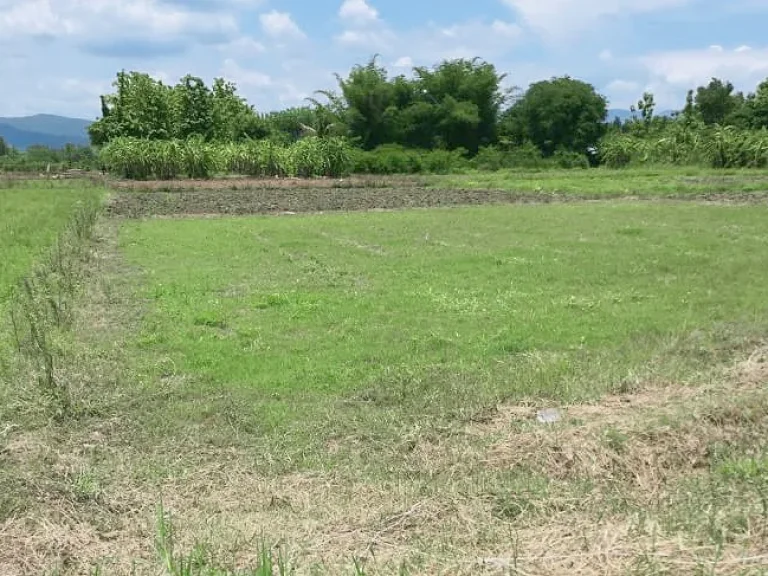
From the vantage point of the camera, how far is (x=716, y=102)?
47.0 meters

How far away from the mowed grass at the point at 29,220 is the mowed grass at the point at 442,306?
68.7 inches

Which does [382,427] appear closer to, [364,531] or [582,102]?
[364,531]

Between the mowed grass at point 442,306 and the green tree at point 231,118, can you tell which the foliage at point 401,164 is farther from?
the mowed grass at point 442,306

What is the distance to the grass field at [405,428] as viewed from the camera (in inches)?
131

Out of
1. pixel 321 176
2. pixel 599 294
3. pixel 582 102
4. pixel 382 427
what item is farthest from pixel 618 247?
pixel 582 102

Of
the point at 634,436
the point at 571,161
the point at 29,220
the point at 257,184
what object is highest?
the point at 571,161

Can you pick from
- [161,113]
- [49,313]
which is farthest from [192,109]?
[49,313]

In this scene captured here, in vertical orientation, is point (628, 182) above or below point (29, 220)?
above

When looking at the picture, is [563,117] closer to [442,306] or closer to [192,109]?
[192,109]

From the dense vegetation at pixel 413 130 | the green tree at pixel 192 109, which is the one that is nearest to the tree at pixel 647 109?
the dense vegetation at pixel 413 130

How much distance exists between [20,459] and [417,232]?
38.8 feet

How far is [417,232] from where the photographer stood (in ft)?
51.6

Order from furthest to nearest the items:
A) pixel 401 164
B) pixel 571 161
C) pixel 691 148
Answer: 1. pixel 571 161
2. pixel 401 164
3. pixel 691 148

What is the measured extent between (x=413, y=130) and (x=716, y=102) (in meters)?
19.8
